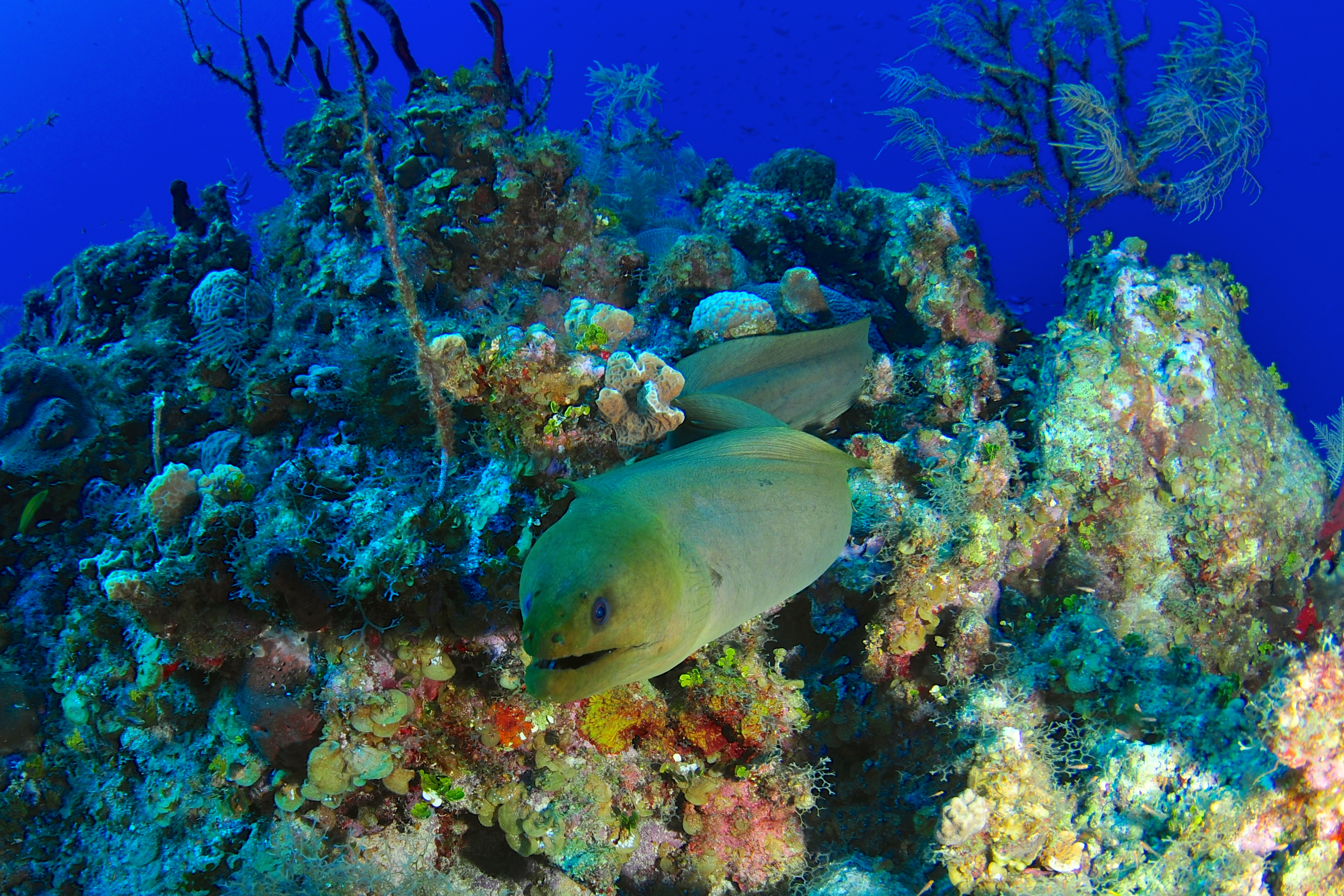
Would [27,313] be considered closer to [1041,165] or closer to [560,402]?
[560,402]

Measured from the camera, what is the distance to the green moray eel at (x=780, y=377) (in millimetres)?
3023

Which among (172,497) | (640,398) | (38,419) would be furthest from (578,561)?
(38,419)

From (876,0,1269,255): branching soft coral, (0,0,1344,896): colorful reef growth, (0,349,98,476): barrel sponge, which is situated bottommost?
(0,0,1344,896): colorful reef growth

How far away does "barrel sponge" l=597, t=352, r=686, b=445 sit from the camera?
280cm

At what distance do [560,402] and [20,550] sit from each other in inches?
166

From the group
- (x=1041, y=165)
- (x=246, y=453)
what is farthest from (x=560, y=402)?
(x=1041, y=165)

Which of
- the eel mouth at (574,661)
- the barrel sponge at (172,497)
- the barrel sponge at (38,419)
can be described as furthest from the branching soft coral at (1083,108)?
the barrel sponge at (38,419)

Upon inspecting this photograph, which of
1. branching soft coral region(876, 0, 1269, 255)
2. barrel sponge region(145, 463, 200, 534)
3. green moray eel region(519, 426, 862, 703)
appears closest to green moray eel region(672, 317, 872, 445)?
green moray eel region(519, 426, 862, 703)

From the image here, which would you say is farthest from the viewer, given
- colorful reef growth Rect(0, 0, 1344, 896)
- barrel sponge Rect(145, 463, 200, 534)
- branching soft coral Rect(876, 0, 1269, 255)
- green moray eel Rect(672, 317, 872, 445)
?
branching soft coral Rect(876, 0, 1269, 255)

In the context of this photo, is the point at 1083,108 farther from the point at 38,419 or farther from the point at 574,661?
the point at 38,419

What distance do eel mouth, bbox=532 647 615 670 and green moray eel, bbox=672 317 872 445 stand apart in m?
1.59

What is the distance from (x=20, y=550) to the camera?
158 inches

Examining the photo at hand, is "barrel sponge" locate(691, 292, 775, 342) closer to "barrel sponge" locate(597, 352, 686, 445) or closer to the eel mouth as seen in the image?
"barrel sponge" locate(597, 352, 686, 445)

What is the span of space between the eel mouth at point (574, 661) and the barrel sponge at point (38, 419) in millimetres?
4714
